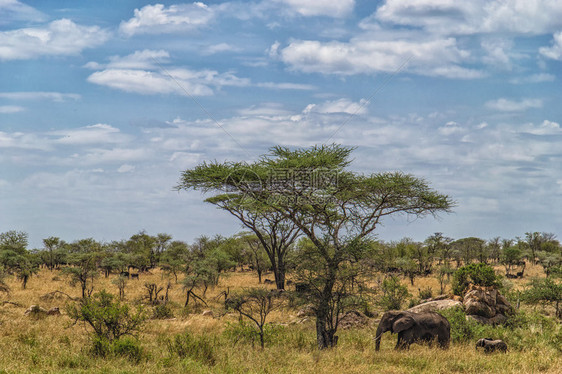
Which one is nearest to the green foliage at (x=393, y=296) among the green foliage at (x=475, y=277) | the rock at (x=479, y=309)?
the green foliage at (x=475, y=277)

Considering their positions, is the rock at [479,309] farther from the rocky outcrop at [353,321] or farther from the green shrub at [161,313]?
the green shrub at [161,313]

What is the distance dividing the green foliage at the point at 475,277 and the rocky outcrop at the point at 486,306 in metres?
0.72

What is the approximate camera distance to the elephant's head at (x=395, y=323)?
1574 cm

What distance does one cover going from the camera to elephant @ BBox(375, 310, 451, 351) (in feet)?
51.9

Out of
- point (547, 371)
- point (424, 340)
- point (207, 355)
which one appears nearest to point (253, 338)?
point (207, 355)

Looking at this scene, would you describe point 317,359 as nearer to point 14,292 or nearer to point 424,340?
point 424,340

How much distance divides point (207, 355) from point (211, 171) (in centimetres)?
1011

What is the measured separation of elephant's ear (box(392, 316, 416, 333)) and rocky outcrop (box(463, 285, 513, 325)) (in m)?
6.17

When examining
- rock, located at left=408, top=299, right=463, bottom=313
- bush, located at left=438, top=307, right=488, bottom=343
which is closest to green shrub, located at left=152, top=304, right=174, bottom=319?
rock, located at left=408, top=299, right=463, bottom=313

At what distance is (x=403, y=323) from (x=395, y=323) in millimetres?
261

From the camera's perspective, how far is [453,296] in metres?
24.5

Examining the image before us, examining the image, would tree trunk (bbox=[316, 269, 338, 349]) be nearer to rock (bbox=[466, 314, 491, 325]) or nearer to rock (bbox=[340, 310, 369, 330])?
rock (bbox=[340, 310, 369, 330])

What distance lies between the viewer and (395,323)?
51.9 feet

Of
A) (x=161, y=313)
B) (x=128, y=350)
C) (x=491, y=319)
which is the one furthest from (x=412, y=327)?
(x=161, y=313)
